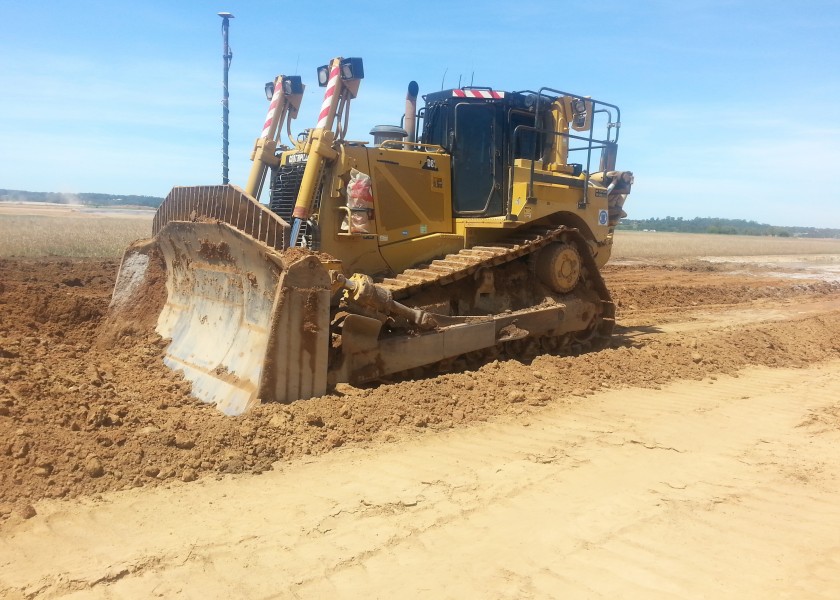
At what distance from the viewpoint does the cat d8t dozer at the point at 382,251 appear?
5500 millimetres

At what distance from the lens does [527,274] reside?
26.5ft

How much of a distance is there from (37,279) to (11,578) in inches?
461

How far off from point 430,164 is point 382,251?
3.98 feet

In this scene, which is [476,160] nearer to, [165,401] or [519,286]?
[519,286]

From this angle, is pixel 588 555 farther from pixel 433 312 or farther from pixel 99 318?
pixel 99 318

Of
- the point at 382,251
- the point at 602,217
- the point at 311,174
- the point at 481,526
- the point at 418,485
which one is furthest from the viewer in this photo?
the point at 602,217

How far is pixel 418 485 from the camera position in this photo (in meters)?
4.30

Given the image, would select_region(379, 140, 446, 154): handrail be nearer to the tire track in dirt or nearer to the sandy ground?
the sandy ground

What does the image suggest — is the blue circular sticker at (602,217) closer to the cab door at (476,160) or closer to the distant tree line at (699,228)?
the cab door at (476,160)

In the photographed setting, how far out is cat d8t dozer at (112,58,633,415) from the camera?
217 inches

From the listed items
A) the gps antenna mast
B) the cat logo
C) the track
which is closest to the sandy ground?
the track

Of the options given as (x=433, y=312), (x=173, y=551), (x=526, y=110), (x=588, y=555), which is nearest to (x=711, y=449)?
(x=588, y=555)

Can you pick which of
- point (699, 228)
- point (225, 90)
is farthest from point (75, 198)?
point (225, 90)

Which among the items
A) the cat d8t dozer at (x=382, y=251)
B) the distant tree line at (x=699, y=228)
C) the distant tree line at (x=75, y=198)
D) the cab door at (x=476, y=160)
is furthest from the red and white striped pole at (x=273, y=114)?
the distant tree line at (x=75, y=198)
